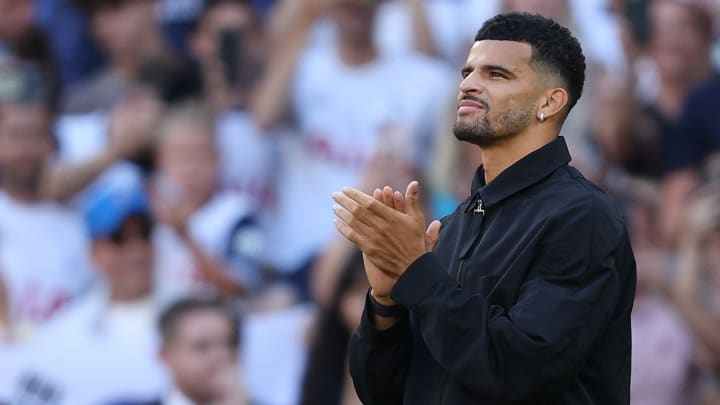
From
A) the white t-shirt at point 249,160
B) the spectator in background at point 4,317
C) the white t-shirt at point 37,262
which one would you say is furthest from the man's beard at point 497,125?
the spectator in background at point 4,317

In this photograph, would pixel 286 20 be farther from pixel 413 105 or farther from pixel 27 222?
pixel 27 222

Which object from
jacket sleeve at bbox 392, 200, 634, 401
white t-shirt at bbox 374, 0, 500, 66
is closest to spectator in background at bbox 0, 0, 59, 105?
white t-shirt at bbox 374, 0, 500, 66

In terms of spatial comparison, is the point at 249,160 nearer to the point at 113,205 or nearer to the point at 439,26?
the point at 113,205

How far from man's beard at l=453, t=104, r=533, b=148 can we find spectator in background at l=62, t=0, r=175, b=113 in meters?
4.67

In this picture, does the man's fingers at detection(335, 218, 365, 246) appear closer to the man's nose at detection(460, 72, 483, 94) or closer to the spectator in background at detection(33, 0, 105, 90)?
the man's nose at detection(460, 72, 483, 94)

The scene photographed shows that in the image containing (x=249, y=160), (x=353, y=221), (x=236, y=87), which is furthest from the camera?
(x=236, y=87)

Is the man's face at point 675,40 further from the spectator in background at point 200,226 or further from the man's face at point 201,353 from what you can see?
the man's face at point 201,353

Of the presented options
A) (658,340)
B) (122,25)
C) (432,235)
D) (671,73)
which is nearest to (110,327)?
(122,25)

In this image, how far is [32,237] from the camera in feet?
22.1

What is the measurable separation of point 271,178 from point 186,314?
2.74ft

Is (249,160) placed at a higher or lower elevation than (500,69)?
lower

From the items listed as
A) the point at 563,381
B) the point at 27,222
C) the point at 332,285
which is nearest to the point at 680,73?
the point at 332,285

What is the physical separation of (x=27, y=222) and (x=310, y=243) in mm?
1468

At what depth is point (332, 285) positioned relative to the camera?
6.24m
